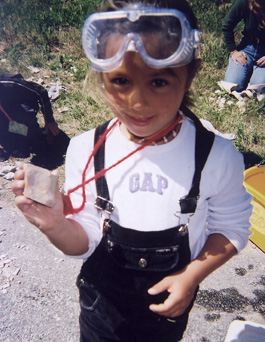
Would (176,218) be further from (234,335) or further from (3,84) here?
(3,84)

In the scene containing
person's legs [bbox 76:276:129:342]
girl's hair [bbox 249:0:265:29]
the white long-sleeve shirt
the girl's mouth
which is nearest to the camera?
the girl's mouth

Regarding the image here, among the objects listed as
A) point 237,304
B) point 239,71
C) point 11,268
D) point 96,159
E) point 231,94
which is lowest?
point 11,268

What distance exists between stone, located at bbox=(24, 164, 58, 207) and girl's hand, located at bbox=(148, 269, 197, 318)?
582 mm

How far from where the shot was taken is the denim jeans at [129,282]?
53.6 inches

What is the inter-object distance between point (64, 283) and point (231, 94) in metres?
3.58

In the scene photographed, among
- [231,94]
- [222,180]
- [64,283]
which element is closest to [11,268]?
[64,283]

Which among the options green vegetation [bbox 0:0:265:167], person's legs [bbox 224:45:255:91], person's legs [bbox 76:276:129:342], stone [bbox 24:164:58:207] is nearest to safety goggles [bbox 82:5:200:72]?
stone [bbox 24:164:58:207]

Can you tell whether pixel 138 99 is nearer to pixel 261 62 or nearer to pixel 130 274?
pixel 130 274

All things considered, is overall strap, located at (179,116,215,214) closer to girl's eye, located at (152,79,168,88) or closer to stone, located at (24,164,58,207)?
girl's eye, located at (152,79,168,88)

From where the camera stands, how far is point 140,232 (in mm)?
1344

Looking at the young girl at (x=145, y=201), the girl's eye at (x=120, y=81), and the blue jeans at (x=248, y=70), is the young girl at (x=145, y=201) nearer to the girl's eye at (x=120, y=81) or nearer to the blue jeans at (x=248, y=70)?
the girl's eye at (x=120, y=81)

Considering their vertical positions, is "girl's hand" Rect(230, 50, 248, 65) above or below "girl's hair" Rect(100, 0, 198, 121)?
below

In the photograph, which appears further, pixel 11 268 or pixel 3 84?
pixel 3 84

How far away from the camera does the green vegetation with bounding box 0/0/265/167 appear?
4.32 m
